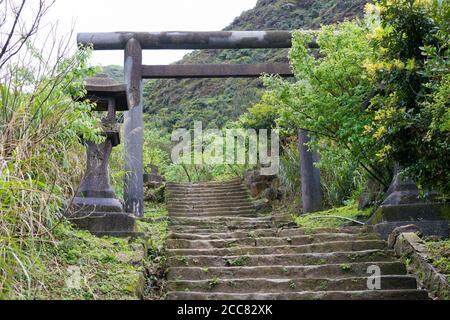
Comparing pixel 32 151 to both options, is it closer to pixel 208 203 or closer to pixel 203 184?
pixel 208 203

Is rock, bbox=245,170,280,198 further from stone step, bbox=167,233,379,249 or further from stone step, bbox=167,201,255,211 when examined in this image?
stone step, bbox=167,233,379,249

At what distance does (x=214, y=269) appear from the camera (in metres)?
5.38

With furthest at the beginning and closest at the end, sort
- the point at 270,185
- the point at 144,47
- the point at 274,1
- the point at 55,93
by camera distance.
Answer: the point at 274,1 < the point at 270,185 < the point at 144,47 < the point at 55,93

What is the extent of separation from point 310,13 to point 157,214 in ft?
55.0

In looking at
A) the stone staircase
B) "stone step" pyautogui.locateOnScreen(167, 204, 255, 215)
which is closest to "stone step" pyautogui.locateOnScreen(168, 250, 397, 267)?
the stone staircase

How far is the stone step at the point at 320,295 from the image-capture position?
15.2 ft

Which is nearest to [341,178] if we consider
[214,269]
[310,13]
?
[214,269]

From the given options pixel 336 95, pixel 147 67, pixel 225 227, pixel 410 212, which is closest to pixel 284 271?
pixel 410 212

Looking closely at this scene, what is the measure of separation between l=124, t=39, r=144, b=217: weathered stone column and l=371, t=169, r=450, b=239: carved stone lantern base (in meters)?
3.79

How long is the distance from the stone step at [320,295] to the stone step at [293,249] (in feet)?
3.47

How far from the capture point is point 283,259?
566 centimetres

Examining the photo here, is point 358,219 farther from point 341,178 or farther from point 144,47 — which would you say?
point 144,47

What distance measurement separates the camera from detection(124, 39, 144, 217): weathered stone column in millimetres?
8352

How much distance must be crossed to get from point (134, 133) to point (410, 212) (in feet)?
14.5
